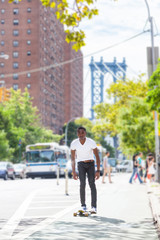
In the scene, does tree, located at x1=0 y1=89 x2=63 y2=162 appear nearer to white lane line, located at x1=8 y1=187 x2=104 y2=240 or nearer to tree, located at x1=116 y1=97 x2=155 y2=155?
tree, located at x1=116 y1=97 x2=155 y2=155

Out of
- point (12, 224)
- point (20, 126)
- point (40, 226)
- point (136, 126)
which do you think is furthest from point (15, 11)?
point (40, 226)

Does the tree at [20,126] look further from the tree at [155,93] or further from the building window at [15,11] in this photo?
the tree at [155,93]

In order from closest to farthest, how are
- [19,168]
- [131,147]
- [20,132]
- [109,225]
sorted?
1. [109,225]
2. [131,147]
3. [19,168]
4. [20,132]

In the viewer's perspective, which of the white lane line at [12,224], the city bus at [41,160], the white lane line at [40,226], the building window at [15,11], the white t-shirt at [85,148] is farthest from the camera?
the building window at [15,11]

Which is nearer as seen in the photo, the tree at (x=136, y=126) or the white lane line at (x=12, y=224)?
the white lane line at (x=12, y=224)

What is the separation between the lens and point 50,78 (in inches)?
4309

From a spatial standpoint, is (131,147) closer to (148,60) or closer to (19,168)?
(19,168)

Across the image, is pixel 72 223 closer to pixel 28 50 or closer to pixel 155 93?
pixel 155 93

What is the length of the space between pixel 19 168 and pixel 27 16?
2474 inches

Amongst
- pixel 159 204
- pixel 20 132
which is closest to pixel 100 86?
pixel 20 132

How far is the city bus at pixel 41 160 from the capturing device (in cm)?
3572

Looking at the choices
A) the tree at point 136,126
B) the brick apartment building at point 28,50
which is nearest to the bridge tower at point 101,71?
the brick apartment building at point 28,50

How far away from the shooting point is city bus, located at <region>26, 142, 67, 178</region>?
3572 centimetres

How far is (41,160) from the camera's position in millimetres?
36312
